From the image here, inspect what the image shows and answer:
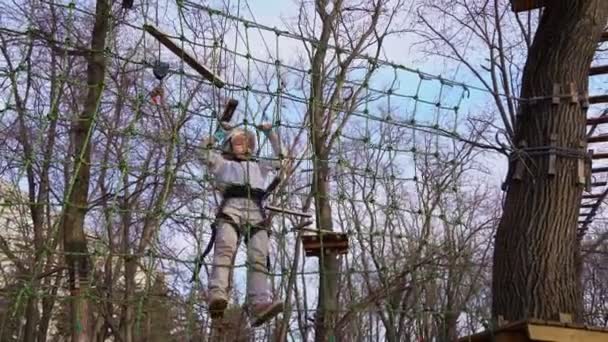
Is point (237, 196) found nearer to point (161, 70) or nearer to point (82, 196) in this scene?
point (161, 70)

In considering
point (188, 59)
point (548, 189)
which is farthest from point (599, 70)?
point (188, 59)

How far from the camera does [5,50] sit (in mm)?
7938

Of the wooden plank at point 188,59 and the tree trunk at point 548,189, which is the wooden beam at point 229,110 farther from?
the tree trunk at point 548,189

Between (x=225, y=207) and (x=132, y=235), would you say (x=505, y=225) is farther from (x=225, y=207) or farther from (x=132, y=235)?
(x=132, y=235)

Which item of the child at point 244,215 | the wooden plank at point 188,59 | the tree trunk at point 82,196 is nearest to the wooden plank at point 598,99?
the child at point 244,215

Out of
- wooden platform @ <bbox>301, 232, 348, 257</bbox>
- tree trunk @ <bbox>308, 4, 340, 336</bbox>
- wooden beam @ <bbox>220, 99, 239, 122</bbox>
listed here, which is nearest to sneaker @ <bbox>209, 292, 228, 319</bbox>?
tree trunk @ <bbox>308, 4, 340, 336</bbox>

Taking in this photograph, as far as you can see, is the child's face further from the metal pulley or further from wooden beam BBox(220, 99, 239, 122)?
the metal pulley

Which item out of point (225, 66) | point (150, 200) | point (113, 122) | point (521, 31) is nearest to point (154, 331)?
point (150, 200)

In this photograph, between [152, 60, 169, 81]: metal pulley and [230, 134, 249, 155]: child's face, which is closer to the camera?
[152, 60, 169, 81]: metal pulley

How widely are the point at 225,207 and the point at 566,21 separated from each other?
7.36 ft

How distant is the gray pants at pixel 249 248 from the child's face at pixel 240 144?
0.26 m

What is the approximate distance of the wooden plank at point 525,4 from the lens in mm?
5137

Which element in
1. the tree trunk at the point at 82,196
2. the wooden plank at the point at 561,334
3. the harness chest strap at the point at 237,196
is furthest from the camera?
the tree trunk at the point at 82,196

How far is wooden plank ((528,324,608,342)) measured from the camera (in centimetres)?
376
